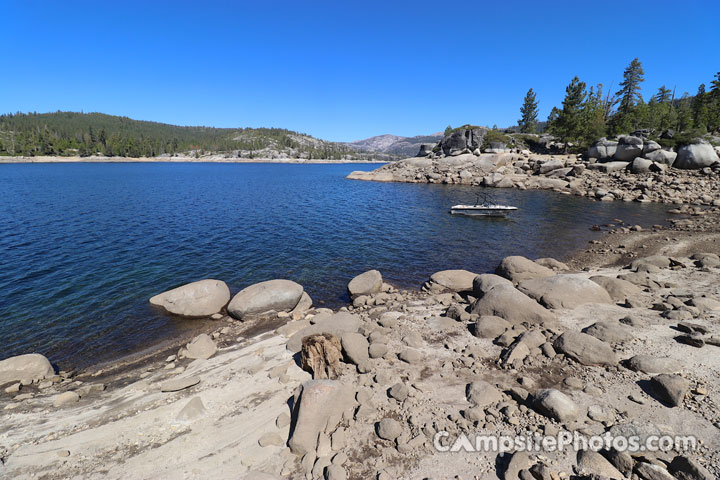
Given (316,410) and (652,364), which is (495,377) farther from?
(316,410)

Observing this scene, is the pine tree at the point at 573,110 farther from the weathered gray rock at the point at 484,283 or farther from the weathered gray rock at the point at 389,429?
the weathered gray rock at the point at 389,429

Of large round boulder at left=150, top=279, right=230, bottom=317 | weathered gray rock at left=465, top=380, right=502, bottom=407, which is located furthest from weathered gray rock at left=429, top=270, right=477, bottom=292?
large round boulder at left=150, top=279, right=230, bottom=317

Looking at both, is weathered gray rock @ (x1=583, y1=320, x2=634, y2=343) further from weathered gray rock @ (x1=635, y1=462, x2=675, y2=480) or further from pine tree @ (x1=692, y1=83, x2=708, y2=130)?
pine tree @ (x1=692, y1=83, x2=708, y2=130)

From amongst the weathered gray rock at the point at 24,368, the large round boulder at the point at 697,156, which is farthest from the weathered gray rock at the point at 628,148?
the weathered gray rock at the point at 24,368

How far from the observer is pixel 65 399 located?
8.39 metres

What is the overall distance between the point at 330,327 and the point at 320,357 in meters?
2.47

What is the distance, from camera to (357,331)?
1066cm

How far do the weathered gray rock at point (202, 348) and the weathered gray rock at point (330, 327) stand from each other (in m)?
3.08

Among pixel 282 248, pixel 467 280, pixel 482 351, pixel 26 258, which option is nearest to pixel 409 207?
pixel 282 248

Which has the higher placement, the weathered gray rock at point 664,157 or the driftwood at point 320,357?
the weathered gray rock at point 664,157

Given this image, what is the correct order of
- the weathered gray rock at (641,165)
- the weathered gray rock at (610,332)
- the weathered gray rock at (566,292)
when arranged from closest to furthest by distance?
1. the weathered gray rock at (610,332)
2. the weathered gray rock at (566,292)
3. the weathered gray rock at (641,165)

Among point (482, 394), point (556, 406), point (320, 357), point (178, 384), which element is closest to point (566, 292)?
point (556, 406)

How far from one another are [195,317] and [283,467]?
33.3 feet

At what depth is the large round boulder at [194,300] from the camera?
1381 cm
